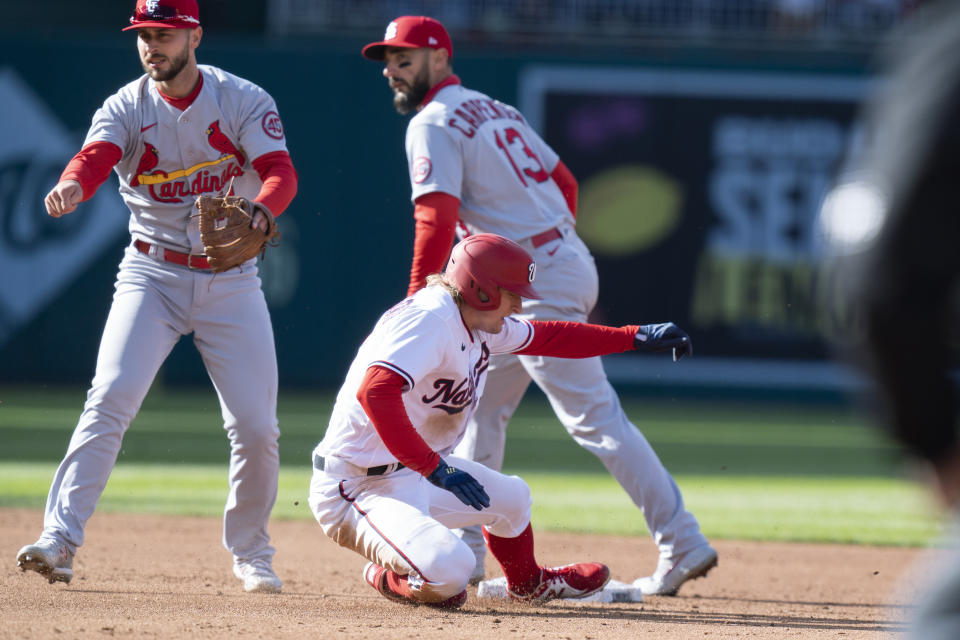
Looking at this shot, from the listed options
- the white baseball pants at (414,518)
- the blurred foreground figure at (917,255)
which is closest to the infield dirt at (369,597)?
the white baseball pants at (414,518)

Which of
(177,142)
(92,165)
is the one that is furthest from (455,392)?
(92,165)

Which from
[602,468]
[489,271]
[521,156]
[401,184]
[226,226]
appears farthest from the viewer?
[401,184]

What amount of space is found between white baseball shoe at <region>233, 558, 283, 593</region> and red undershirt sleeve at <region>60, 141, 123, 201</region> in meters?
1.46

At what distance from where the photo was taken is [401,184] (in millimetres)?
13578

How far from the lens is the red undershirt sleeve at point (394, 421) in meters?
3.70

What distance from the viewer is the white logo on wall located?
13.4 metres

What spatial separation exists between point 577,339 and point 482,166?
0.95 meters

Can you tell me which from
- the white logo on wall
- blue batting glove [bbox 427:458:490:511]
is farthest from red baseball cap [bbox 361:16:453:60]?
the white logo on wall

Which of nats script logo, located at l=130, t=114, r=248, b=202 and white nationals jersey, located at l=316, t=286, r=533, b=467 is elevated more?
nats script logo, located at l=130, t=114, r=248, b=202

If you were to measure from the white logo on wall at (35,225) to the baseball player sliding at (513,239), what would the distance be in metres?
9.23

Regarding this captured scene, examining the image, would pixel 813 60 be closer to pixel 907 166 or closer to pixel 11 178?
pixel 11 178

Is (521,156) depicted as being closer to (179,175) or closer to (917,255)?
(179,175)

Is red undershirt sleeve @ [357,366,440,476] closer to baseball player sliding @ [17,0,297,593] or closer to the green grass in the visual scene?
baseball player sliding @ [17,0,297,593]

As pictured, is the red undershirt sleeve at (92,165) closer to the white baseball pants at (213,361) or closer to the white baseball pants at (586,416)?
the white baseball pants at (213,361)
